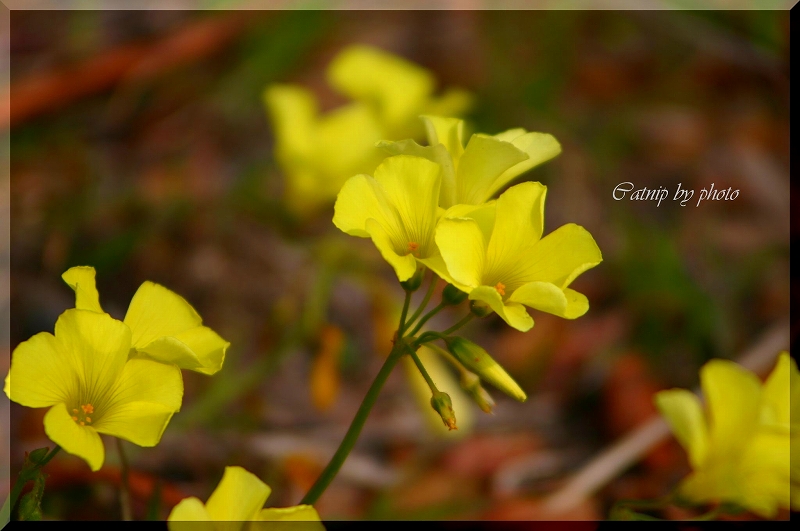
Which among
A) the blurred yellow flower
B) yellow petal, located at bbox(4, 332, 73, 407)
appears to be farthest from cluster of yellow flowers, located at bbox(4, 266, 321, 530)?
the blurred yellow flower

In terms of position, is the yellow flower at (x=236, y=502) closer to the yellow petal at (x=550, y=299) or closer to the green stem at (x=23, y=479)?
the green stem at (x=23, y=479)

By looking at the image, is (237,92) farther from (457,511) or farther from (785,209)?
(785,209)

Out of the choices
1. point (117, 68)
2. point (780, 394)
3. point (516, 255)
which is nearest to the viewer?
point (516, 255)

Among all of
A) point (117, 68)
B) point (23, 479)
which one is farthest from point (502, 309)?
point (117, 68)

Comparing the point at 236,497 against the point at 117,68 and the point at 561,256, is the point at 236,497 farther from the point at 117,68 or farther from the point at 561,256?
the point at 117,68

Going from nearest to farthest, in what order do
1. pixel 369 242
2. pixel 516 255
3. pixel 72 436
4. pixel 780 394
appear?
pixel 72 436, pixel 516 255, pixel 780 394, pixel 369 242

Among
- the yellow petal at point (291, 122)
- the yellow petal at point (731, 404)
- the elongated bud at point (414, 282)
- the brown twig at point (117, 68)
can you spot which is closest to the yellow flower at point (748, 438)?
the yellow petal at point (731, 404)

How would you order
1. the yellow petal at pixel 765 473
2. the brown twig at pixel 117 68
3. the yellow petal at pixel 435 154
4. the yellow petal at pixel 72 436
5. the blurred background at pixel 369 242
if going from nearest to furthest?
the yellow petal at pixel 72 436, the yellow petal at pixel 435 154, the yellow petal at pixel 765 473, the blurred background at pixel 369 242, the brown twig at pixel 117 68

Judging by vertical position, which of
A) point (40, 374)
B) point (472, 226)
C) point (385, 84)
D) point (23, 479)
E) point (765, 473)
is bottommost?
point (765, 473)
